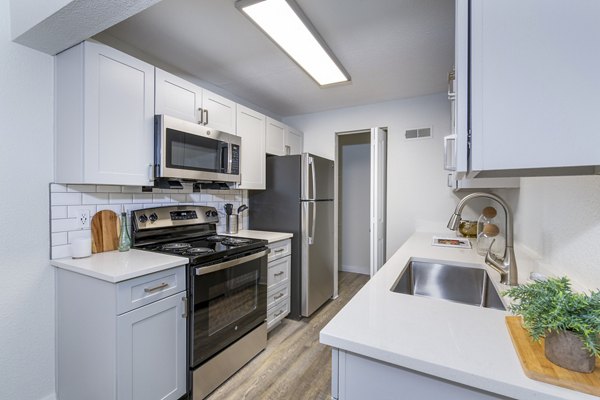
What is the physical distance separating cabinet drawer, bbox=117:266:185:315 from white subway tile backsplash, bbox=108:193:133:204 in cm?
76

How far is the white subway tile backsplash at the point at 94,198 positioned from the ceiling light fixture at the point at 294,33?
1.48 m

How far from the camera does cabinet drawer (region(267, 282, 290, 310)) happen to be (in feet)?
8.25

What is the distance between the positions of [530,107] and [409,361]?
672 mm

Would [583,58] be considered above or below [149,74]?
below

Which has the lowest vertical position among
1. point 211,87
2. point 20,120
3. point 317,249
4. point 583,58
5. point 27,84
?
point 317,249

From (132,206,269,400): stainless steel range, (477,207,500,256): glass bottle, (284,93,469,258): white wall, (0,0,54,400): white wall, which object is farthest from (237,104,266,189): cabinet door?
(477,207,500,256): glass bottle

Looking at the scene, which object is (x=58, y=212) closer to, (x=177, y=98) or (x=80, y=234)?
(x=80, y=234)

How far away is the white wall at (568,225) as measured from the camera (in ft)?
2.88

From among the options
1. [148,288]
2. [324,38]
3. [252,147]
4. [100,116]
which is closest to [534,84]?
[324,38]

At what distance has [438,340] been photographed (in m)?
0.77

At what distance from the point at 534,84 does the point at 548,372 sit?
0.65 metres

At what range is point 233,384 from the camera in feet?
6.16

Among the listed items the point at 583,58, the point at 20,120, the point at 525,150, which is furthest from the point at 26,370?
the point at 583,58

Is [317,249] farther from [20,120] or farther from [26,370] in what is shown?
[20,120]
